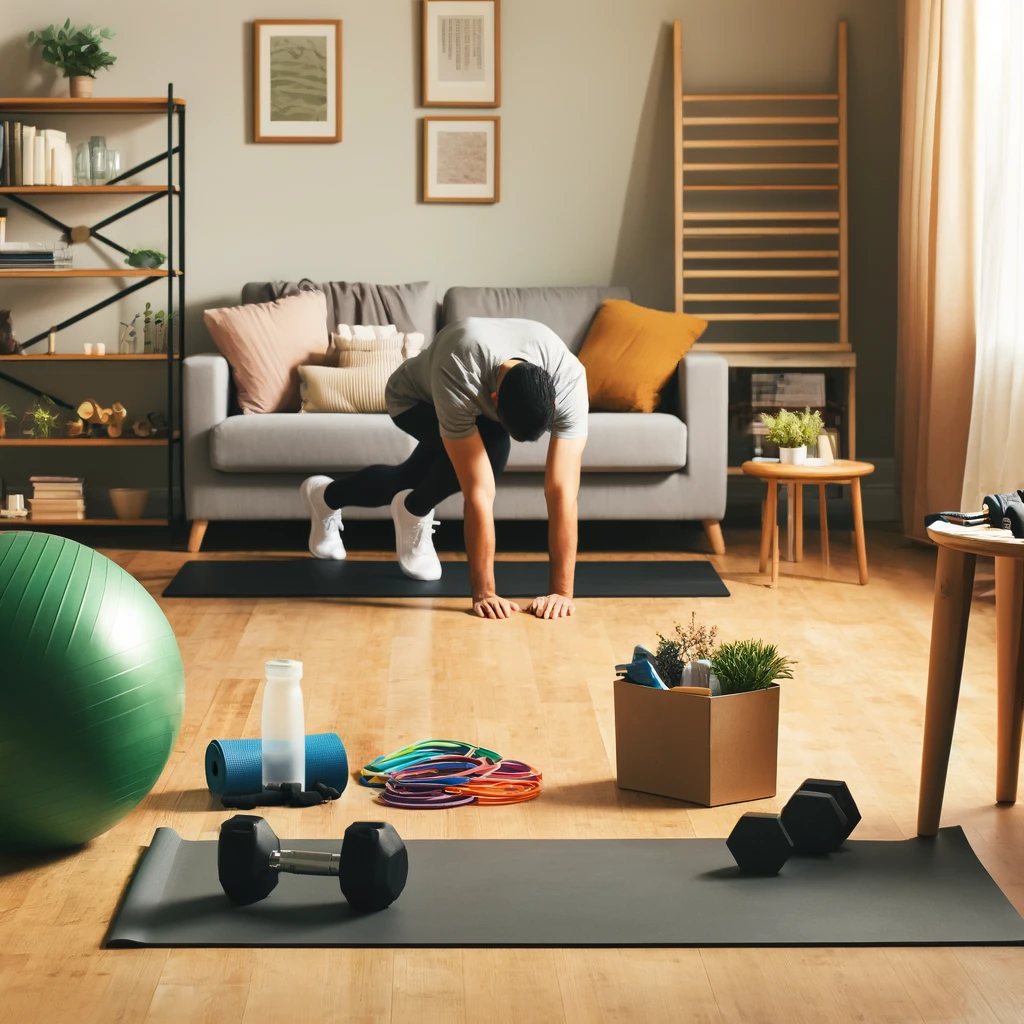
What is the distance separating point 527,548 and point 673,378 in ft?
2.69

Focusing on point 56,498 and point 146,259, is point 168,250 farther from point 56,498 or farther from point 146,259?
point 56,498

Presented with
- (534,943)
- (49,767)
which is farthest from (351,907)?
(49,767)

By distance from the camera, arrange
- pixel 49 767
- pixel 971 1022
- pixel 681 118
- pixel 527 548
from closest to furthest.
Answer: pixel 971 1022
pixel 49 767
pixel 527 548
pixel 681 118

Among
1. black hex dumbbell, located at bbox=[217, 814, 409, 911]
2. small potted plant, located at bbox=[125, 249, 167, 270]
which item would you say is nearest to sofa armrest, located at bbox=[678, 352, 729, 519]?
small potted plant, located at bbox=[125, 249, 167, 270]

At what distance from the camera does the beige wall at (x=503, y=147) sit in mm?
5324

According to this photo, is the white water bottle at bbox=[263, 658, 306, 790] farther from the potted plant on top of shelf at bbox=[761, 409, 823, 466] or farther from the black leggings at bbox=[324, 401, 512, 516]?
the potted plant on top of shelf at bbox=[761, 409, 823, 466]

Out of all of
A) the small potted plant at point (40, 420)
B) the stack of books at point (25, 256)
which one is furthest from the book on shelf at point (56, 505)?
the stack of books at point (25, 256)

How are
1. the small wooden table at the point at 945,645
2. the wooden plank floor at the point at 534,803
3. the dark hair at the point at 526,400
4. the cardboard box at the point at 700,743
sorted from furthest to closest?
1. the dark hair at the point at 526,400
2. the cardboard box at the point at 700,743
3. the small wooden table at the point at 945,645
4. the wooden plank floor at the point at 534,803

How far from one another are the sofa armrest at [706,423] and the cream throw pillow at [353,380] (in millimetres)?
1080

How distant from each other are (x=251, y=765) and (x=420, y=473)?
199 centimetres

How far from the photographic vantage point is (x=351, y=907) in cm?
177

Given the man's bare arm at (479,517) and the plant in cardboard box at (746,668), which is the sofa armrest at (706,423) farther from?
the plant in cardboard box at (746,668)

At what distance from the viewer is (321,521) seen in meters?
4.39

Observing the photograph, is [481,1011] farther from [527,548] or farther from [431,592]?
[527,548]
